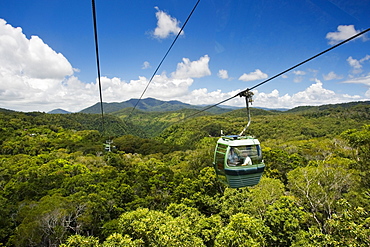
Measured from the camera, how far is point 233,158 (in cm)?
739

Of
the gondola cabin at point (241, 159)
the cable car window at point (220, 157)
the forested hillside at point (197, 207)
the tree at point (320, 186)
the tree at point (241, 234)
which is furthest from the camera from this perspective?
the tree at point (320, 186)

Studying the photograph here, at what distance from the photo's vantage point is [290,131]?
111 meters

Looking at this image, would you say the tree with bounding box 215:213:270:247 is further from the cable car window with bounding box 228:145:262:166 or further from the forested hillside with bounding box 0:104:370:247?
the cable car window with bounding box 228:145:262:166

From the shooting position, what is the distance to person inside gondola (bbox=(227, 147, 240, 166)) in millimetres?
7327

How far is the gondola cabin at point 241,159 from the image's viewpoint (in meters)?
7.27

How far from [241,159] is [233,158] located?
0.29 metres

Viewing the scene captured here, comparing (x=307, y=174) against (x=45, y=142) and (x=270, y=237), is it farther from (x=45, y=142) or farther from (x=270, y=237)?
(x=45, y=142)

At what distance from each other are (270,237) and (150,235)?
8.96 metres

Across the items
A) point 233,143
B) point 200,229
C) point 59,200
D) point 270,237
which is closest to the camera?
point 233,143

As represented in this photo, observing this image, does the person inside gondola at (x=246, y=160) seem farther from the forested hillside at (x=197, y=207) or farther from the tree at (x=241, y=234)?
the tree at (x=241, y=234)

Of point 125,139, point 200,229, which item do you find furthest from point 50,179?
point 125,139

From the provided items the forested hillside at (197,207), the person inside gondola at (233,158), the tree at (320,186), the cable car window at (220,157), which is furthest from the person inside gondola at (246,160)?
the tree at (320,186)

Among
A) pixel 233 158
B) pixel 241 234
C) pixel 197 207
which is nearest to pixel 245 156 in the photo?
pixel 233 158

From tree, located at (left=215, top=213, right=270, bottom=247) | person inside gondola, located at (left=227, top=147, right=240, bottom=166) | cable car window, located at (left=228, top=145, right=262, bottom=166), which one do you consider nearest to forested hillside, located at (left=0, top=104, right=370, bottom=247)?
tree, located at (left=215, top=213, right=270, bottom=247)
